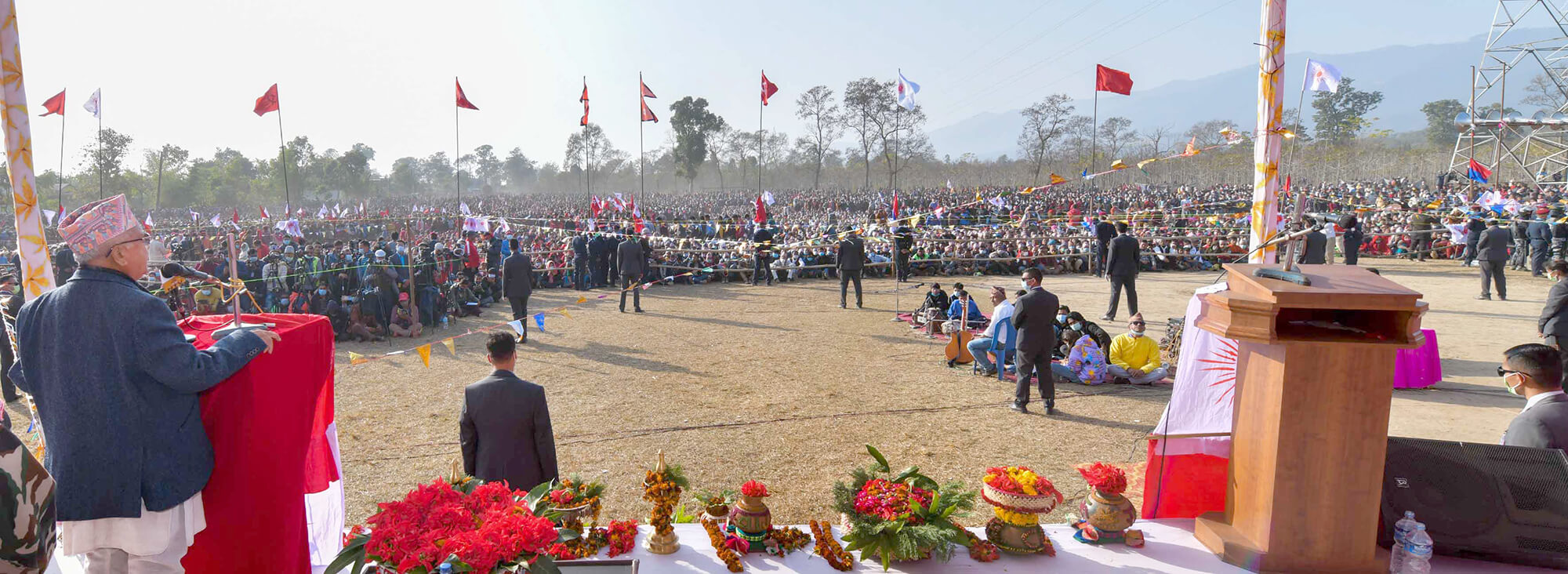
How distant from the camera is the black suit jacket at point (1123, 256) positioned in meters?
12.4

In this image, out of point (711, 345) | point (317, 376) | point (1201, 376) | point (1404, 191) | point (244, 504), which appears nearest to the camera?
point (244, 504)

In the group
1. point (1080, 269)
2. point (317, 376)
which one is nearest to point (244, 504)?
point (317, 376)

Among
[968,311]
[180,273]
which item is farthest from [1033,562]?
[968,311]

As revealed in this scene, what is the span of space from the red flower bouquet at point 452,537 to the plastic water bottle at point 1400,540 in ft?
8.99

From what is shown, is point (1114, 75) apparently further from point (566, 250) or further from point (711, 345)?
point (566, 250)

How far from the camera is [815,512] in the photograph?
5344 mm

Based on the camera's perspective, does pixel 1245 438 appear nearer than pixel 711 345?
Yes

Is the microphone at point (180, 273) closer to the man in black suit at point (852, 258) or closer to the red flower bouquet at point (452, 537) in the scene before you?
the red flower bouquet at point (452, 537)

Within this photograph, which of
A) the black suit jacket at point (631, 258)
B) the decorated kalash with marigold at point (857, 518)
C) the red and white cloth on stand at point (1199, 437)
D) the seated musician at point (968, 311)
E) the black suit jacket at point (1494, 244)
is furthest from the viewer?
the black suit jacket at point (631, 258)

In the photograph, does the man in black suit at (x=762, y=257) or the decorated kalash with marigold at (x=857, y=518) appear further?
the man in black suit at (x=762, y=257)

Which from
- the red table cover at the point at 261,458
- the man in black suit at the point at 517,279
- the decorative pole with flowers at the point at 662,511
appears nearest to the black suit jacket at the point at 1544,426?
the decorative pole with flowers at the point at 662,511

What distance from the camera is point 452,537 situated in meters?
2.14

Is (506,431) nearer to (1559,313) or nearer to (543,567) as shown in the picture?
(543,567)

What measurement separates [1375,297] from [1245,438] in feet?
2.02
